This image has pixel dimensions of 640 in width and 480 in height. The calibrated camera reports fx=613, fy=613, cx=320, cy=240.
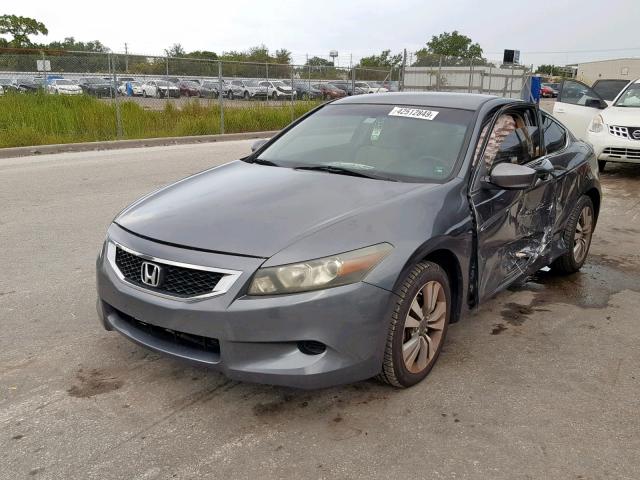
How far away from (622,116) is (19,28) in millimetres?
73292

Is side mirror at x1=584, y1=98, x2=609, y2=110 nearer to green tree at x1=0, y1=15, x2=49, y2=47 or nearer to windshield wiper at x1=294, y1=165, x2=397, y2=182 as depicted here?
windshield wiper at x1=294, y1=165, x2=397, y2=182

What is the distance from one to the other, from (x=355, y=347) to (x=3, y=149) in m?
11.5

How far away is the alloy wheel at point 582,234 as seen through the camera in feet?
16.5

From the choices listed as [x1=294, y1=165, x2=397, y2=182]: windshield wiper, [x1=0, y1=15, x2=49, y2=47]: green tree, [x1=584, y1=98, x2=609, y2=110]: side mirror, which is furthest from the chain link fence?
[x1=0, y1=15, x2=49, y2=47]: green tree

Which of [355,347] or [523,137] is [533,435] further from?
[523,137]

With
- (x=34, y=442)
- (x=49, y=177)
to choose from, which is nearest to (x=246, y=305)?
(x=34, y=442)

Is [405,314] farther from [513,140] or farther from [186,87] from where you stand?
[186,87]

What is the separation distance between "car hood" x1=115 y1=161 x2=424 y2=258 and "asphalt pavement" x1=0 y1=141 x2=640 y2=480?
81 centimetres

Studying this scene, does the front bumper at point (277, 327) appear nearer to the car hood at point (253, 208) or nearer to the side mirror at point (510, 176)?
the car hood at point (253, 208)

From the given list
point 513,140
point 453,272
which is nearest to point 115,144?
point 513,140

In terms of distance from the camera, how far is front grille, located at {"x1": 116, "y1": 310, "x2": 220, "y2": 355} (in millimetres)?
2789

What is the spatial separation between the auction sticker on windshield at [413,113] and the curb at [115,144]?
10.3 meters

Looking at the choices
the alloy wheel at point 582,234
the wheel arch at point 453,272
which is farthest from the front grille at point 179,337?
the alloy wheel at point 582,234

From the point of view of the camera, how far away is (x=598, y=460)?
2.63 m
